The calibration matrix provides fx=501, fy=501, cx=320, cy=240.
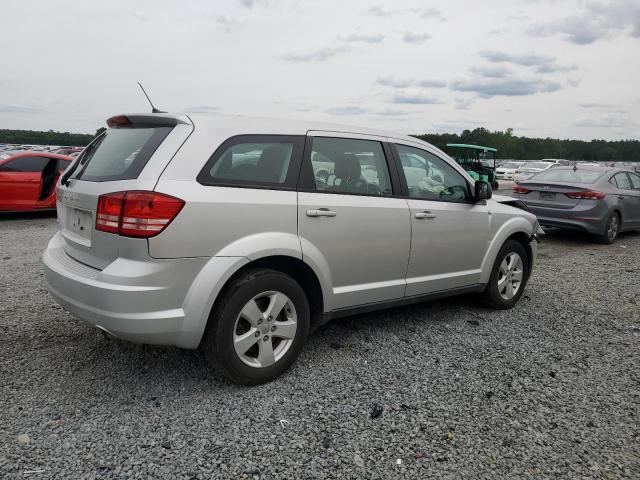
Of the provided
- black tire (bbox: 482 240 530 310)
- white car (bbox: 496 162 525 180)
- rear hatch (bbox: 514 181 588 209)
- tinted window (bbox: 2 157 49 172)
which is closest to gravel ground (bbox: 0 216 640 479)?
black tire (bbox: 482 240 530 310)

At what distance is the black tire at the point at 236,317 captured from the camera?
304 cm

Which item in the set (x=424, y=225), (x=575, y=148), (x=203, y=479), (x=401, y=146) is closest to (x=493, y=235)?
(x=424, y=225)

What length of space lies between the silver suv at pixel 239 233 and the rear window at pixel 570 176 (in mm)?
6613

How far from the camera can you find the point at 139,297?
2.78 meters

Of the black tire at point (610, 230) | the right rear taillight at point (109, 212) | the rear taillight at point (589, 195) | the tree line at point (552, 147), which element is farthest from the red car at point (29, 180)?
the tree line at point (552, 147)

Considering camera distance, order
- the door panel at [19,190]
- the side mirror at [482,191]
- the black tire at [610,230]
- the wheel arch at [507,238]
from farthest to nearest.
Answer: the door panel at [19,190] → the black tire at [610,230] → the wheel arch at [507,238] → the side mirror at [482,191]

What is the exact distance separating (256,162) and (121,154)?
2.78 feet

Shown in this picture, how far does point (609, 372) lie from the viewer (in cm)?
371

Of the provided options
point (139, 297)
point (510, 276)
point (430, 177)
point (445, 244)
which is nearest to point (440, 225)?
point (445, 244)

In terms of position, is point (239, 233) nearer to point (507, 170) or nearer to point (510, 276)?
point (510, 276)

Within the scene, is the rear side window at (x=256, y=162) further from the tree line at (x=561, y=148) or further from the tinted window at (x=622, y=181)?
the tree line at (x=561, y=148)

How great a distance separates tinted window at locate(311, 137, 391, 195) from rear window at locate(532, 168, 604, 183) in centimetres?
701

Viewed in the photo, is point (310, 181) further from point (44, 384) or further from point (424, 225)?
point (44, 384)

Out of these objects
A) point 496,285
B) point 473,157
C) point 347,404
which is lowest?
point 347,404
